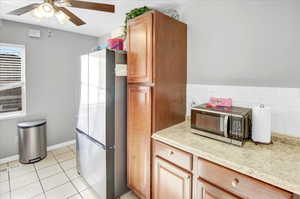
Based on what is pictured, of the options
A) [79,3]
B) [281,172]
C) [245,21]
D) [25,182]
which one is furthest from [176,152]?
[25,182]

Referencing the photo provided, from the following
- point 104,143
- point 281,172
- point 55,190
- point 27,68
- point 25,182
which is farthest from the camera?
point 27,68

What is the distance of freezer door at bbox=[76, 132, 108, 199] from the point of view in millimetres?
1787

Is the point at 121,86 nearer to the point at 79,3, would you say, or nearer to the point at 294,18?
the point at 79,3

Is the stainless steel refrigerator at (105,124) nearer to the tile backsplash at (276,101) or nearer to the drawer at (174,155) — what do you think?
the drawer at (174,155)

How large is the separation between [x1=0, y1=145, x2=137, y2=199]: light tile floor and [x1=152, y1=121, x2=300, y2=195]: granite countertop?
1.18 m

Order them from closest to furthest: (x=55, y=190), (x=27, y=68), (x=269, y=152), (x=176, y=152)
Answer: (x=269, y=152) < (x=176, y=152) < (x=55, y=190) < (x=27, y=68)

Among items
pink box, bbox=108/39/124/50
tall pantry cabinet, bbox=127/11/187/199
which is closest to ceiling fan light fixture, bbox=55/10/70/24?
pink box, bbox=108/39/124/50

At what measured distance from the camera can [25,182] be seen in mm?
2219

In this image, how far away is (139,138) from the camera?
1707 millimetres

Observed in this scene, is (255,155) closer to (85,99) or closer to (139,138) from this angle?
(139,138)

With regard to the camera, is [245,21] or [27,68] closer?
[245,21]

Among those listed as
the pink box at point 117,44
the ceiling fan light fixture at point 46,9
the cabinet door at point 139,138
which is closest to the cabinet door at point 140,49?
the cabinet door at point 139,138

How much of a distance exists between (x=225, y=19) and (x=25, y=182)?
3362 mm

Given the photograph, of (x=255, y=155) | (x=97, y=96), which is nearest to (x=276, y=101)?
(x=255, y=155)
